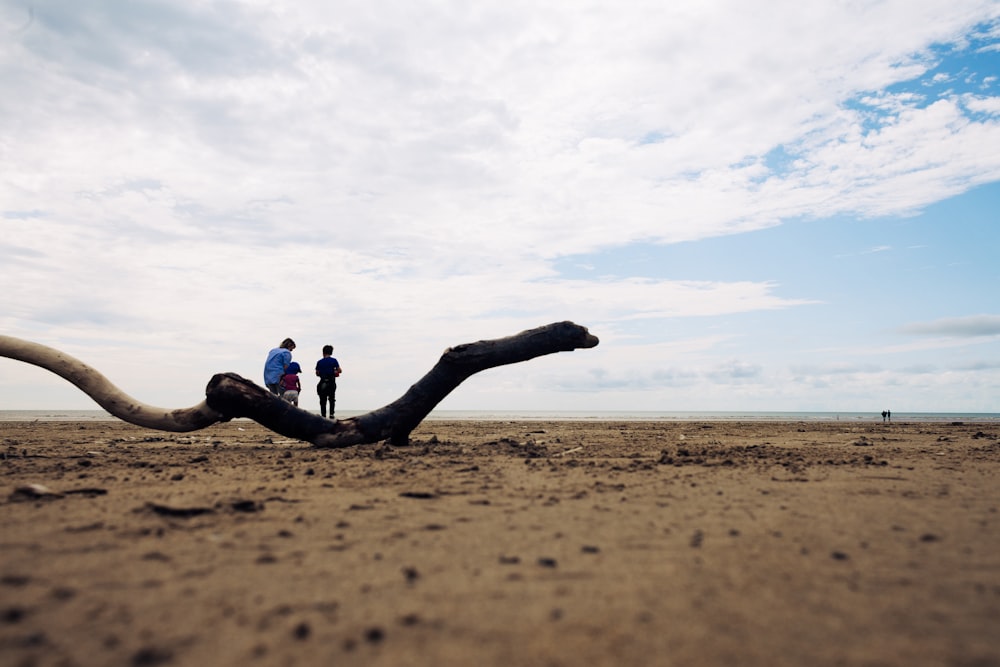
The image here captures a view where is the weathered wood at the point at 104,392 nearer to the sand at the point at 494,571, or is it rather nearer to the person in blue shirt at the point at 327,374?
the sand at the point at 494,571

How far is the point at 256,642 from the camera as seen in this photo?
2.13m

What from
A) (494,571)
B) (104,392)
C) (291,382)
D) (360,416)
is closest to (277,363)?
(291,382)

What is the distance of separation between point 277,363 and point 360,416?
4432mm

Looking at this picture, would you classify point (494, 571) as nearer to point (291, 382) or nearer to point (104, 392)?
point (104, 392)

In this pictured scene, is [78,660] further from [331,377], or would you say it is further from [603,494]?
[331,377]

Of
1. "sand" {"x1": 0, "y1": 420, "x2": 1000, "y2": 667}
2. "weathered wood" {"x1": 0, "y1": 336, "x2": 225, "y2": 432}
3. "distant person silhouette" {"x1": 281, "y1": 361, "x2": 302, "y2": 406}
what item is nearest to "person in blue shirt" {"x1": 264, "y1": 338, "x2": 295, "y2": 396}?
"distant person silhouette" {"x1": 281, "y1": 361, "x2": 302, "y2": 406}

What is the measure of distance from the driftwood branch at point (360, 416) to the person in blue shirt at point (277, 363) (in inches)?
129

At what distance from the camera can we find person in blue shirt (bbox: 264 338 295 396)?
11711 mm

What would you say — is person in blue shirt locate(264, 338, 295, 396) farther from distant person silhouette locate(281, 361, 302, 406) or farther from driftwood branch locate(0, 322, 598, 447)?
driftwood branch locate(0, 322, 598, 447)

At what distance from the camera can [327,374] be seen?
12727mm

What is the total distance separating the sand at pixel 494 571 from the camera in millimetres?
2127

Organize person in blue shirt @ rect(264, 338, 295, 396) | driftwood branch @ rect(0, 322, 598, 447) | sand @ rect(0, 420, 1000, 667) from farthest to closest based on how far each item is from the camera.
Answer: person in blue shirt @ rect(264, 338, 295, 396) → driftwood branch @ rect(0, 322, 598, 447) → sand @ rect(0, 420, 1000, 667)

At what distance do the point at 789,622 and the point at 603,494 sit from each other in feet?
8.05

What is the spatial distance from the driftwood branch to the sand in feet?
8.39
